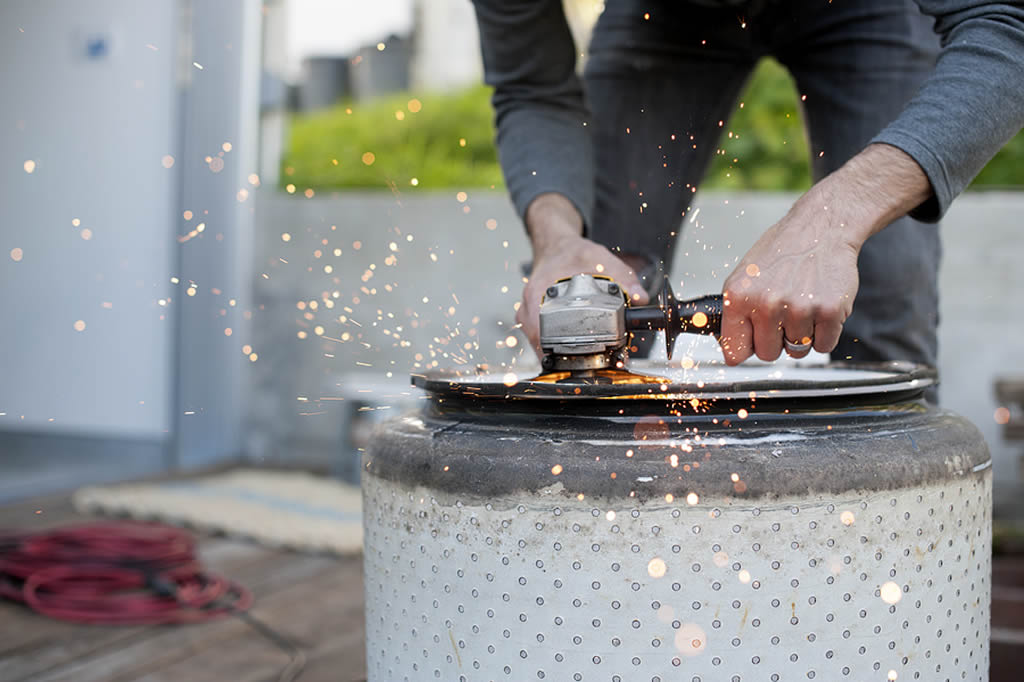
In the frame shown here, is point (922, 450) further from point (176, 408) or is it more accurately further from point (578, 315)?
point (176, 408)

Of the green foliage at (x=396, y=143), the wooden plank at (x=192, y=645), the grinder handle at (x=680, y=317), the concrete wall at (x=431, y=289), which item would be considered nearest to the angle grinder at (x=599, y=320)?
the grinder handle at (x=680, y=317)

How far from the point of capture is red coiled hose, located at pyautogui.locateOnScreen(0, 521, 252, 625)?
1986mm

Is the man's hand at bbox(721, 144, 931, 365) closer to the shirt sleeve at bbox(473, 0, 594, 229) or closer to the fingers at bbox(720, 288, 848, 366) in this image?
the fingers at bbox(720, 288, 848, 366)

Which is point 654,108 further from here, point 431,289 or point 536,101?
point 431,289

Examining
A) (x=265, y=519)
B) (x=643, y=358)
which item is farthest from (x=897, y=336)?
(x=265, y=519)

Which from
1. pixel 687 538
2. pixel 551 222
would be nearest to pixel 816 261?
pixel 687 538

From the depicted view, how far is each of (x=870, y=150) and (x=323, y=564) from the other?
1.88 meters

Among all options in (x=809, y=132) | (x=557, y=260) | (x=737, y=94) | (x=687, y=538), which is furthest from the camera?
(x=737, y=94)

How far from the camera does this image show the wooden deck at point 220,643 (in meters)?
1.66

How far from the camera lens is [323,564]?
8.11 feet

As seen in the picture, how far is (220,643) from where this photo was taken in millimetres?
1851

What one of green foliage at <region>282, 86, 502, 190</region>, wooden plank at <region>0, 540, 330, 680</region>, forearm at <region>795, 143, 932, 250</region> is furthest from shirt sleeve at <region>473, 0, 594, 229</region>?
green foliage at <region>282, 86, 502, 190</region>

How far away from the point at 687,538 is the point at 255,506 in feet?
7.93

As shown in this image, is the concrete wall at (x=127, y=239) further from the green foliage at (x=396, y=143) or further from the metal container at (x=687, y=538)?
the metal container at (x=687, y=538)
